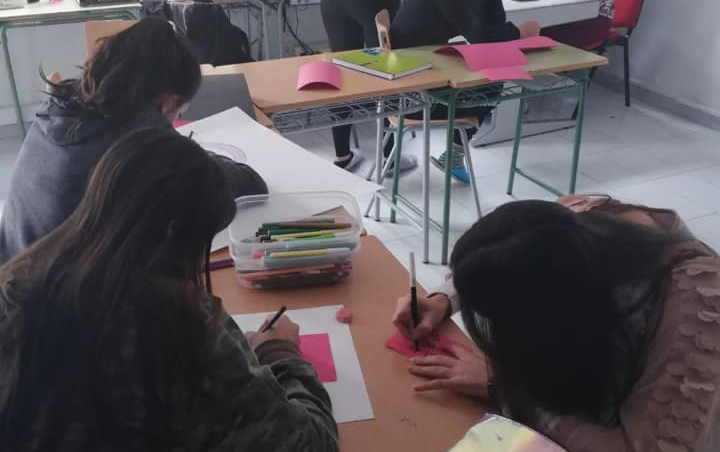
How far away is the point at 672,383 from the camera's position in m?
0.80

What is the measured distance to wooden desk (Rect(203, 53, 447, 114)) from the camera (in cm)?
205

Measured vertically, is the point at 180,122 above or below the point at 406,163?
above

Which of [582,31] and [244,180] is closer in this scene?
[244,180]

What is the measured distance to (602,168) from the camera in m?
3.44

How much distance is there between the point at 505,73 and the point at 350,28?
108 cm

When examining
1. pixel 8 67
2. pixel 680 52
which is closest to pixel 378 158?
pixel 8 67

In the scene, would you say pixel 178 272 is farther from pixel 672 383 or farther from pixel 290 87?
pixel 290 87

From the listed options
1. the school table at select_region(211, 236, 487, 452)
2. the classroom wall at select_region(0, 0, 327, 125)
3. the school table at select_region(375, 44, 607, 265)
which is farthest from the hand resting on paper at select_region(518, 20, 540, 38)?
the classroom wall at select_region(0, 0, 327, 125)

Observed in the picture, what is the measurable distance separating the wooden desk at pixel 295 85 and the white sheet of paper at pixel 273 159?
0.27 metres

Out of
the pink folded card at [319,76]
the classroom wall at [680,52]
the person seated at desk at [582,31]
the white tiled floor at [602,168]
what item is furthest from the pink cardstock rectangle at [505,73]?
the classroom wall at [680,52]

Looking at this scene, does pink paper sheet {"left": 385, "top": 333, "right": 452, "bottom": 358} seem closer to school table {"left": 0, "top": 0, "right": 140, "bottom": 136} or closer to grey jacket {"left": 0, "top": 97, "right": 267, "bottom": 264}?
grey jacket {"left": 0, "top": 97, "right": 267, "bottom": 264}

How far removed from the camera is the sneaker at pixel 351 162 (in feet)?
10.9

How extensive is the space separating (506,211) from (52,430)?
58 centimetres

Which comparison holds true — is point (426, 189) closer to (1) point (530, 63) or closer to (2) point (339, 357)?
(1) point (530, 63)
